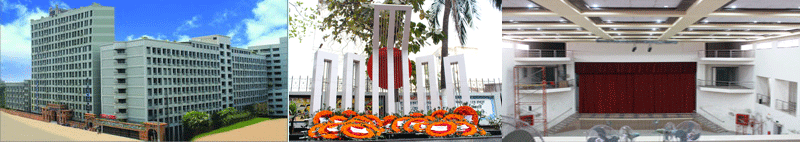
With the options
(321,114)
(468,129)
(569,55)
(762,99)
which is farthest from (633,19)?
(321,114)

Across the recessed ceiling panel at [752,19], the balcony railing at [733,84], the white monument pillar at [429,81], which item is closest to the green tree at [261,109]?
the white monument pillar at [429,81]

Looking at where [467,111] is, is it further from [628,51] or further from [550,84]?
Answer: [628,51]

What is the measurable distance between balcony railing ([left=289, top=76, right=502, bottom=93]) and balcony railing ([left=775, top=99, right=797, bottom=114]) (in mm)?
5107

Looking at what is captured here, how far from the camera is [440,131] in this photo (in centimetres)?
366

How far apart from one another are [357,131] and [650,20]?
15.5ft

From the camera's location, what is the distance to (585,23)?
19.8 ft

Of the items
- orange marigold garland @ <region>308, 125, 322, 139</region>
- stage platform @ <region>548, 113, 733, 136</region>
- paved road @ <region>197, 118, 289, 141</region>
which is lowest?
stage platform @ <region>548, 113, 733, 136</region>

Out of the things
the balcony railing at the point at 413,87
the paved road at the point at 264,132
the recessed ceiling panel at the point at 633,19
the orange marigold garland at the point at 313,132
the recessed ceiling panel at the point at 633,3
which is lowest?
the paved road at the point at 264,132

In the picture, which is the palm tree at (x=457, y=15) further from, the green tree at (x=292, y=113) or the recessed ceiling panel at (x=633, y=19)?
the recessed ceiling panel at (x=633, y=19)

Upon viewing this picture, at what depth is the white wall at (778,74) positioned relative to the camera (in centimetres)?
606

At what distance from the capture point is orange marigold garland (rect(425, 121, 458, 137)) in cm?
365

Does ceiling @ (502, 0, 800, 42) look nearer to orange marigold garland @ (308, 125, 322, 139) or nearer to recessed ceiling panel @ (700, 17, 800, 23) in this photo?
recessed ceiling panel @ (700, 17, 800, 23)

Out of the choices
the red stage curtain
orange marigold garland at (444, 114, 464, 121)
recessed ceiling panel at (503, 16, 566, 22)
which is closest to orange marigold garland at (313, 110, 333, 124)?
orange marigold garland at (444, 114, 464, 121)

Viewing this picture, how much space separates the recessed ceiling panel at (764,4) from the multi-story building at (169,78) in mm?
5847
